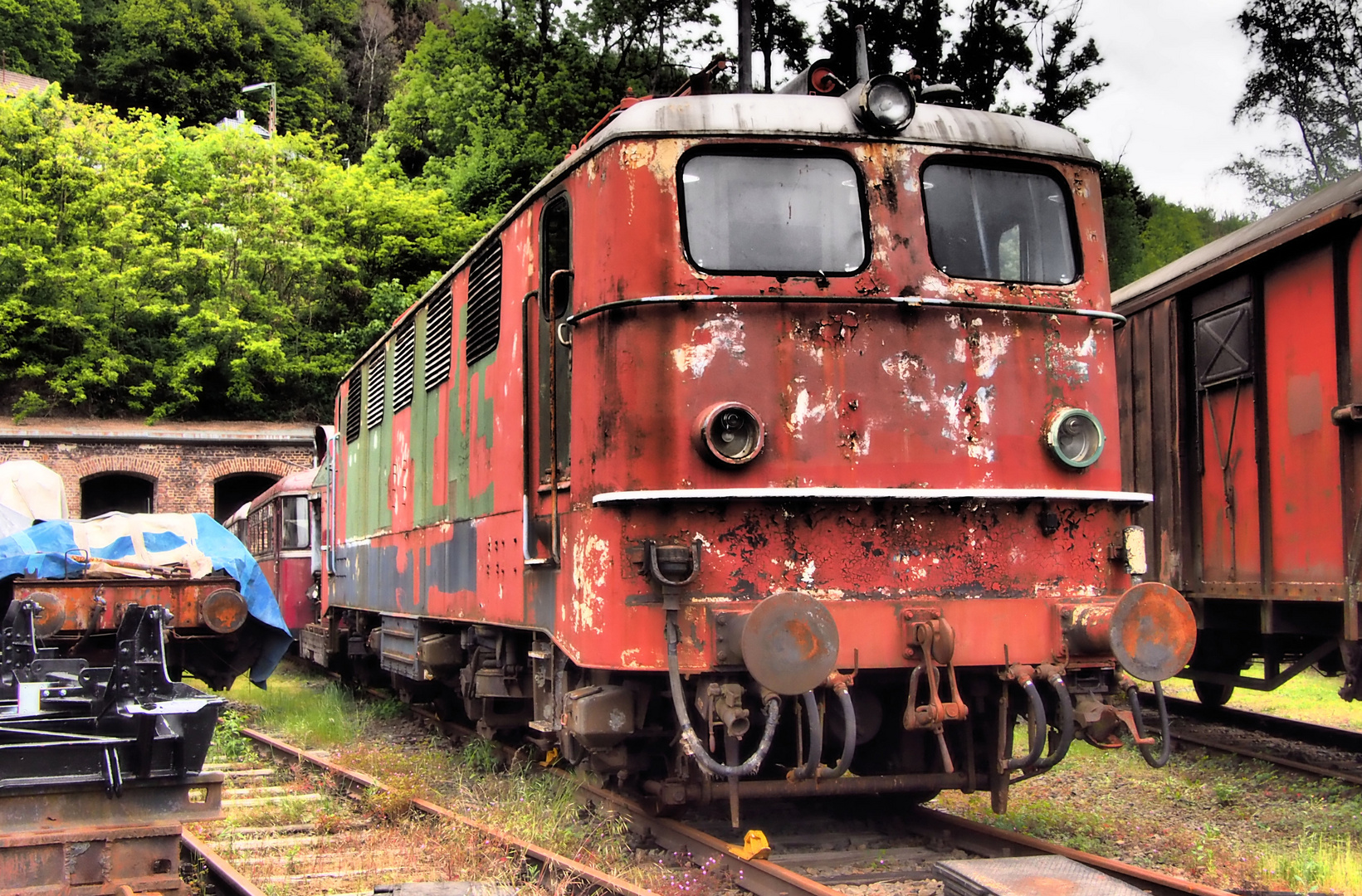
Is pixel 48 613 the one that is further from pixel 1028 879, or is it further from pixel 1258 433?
pixel 1258 433

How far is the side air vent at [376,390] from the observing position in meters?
10.8

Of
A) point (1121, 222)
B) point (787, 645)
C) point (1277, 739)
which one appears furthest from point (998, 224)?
point (1121, 222)

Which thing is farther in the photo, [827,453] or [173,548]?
[173,548]

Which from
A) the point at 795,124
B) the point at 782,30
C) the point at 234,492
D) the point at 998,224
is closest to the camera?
Result: the point at 795,124

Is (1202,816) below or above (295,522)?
below

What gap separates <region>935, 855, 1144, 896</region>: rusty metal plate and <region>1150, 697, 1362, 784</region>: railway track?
168 inches

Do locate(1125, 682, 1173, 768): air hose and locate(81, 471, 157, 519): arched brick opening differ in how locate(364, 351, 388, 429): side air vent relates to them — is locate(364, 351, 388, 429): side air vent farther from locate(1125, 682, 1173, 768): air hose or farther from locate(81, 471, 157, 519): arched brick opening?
locate(81, 471, 157, 519): arched brick opening

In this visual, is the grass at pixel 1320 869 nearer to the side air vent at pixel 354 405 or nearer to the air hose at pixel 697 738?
the air hose at pixel 697 738

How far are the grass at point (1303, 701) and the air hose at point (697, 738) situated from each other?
7673 millimetres

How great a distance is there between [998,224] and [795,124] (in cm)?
113

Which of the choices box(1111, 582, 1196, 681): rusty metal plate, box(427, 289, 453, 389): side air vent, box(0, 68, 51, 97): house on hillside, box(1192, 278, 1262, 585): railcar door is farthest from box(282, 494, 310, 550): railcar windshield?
box(0, 68, 51, 97): house on hillside

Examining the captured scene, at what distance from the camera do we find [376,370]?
1112 centimetres

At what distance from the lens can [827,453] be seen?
5.33 m

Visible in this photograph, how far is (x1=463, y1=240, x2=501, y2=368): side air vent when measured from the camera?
707 cm
